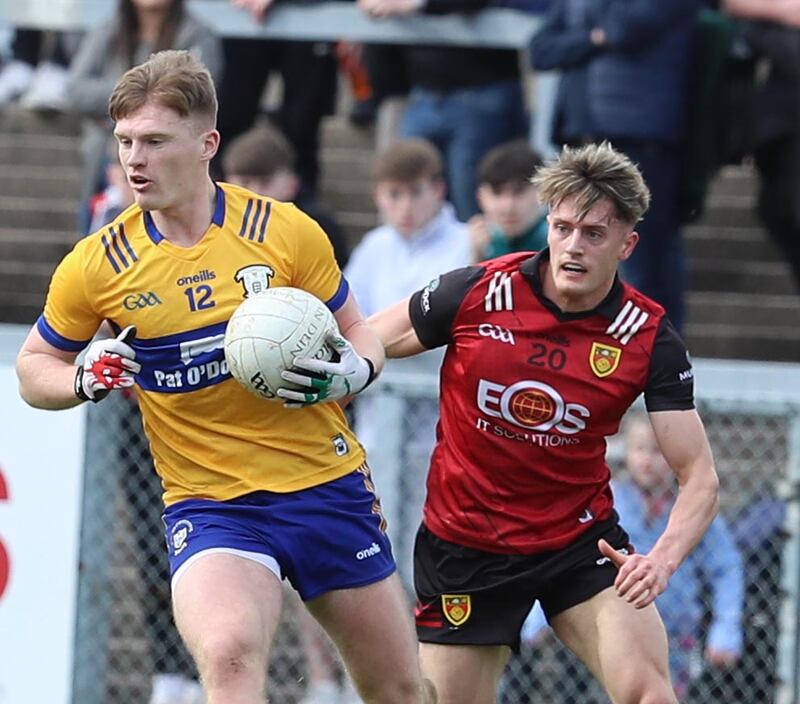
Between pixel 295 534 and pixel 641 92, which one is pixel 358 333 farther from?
pixel 641 92

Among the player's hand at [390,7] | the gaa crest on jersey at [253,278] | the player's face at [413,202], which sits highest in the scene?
the player's hand at [390,7]

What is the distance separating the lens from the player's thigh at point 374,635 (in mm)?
5668

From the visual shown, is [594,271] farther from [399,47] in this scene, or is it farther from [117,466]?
[399,47]

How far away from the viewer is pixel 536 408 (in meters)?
6.00

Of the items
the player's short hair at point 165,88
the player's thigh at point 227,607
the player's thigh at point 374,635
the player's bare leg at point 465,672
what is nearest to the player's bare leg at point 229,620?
the player's thigh at point 227,607

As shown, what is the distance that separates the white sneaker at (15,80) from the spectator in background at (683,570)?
5623mm

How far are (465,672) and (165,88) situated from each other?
7.32 feet

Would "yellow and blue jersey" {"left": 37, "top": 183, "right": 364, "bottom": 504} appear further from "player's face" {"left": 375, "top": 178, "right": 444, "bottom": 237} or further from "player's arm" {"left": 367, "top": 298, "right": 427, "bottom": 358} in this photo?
"player's face" {"left": 375, "top": 178, "right": 444, "bottom": 237}

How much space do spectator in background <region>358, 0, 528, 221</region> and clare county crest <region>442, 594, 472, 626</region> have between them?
321 cm

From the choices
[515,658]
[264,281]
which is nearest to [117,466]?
[515,658]

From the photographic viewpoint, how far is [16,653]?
748 cm

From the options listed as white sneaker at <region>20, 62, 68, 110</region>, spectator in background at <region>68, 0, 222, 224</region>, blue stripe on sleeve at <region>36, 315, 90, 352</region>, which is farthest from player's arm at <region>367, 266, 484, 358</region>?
white sneaker at <region>20, 62, 68, 110</region>

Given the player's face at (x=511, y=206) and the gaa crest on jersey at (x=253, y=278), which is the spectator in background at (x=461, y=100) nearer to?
the player's face at (x=511, y=206)

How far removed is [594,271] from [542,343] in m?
0.32
